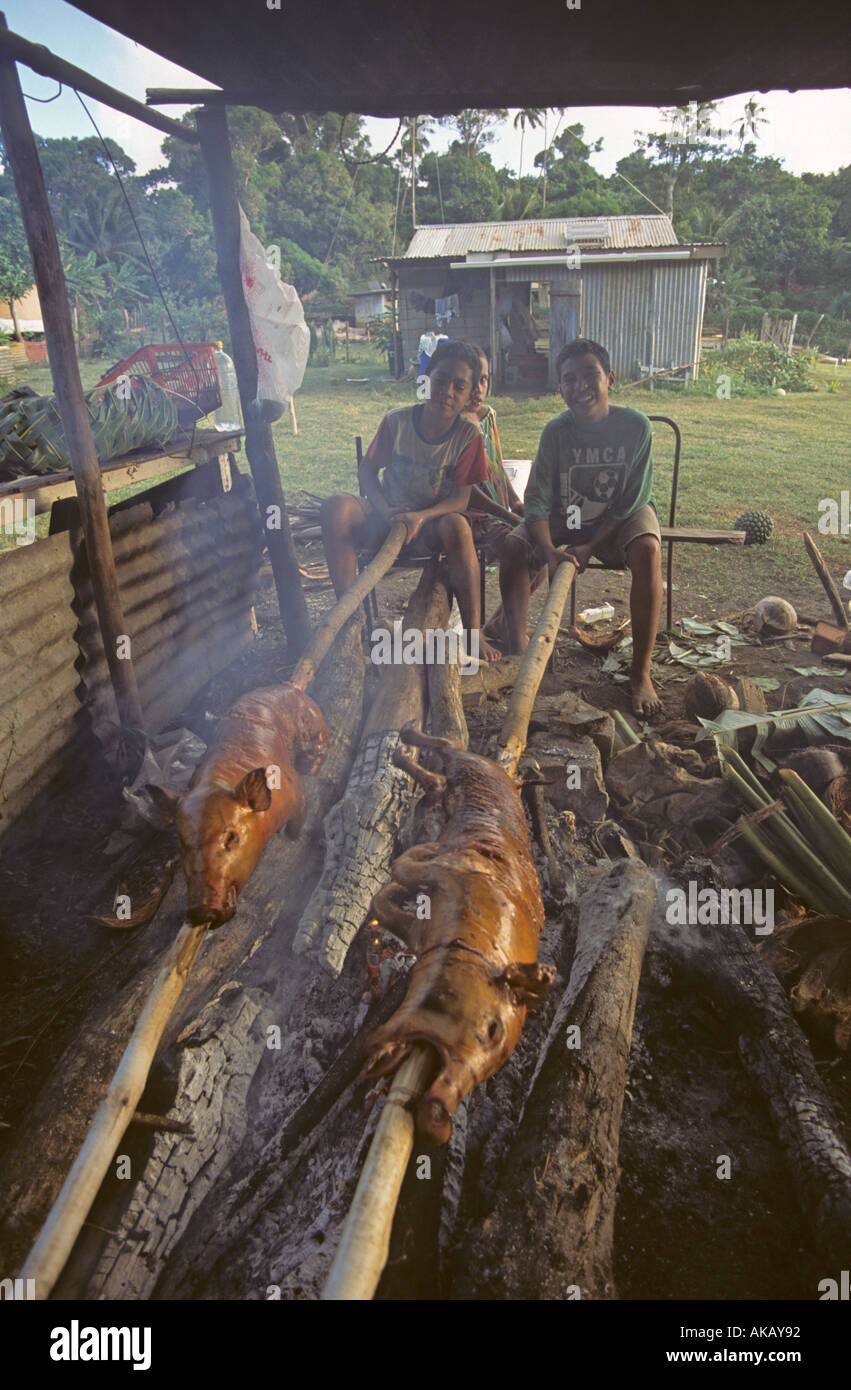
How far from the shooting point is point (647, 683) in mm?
4648

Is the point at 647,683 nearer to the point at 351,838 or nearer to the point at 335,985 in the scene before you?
the point at 351,838

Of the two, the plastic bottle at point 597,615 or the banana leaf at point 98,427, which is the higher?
the banana leaf at point 98,427

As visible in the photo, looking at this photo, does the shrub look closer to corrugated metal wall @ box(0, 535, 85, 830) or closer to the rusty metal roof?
the rusty metal roof

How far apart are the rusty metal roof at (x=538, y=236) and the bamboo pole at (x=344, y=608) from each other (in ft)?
60.0

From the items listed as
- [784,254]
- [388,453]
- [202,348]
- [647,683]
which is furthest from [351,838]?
[784,254]

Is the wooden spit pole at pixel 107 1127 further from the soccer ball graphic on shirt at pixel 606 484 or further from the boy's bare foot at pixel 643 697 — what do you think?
the soccer ball graphic on shirt at pixel 606 484

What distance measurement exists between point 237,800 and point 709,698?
305 cm

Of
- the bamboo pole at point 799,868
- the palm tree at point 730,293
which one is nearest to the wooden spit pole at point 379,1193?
the bamboo pole at point 799,868

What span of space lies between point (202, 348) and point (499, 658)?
6.57 m

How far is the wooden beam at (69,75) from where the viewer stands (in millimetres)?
3123

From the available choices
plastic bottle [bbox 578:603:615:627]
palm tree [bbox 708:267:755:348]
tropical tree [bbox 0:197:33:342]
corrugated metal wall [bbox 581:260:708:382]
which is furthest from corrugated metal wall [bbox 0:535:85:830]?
palm tree [bbox 708:267:755:348]

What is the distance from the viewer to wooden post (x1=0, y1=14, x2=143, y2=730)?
3.15m

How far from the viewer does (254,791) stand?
1983 millimetres

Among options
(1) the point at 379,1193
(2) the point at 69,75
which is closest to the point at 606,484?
(2) the point at 69,75
